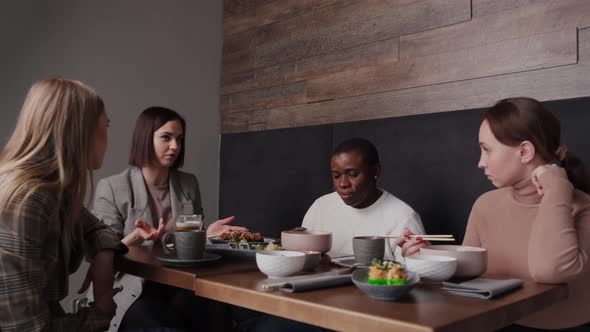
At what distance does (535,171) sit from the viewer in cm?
125

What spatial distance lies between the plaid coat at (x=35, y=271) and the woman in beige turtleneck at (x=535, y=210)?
40.9 inches

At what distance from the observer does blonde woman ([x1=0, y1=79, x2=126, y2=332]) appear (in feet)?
3.16

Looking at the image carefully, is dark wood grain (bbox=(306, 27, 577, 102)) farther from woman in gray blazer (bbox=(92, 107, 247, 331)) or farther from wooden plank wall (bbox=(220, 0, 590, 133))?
woman in gray blazer (bbox=(92, 107, 247, 331))

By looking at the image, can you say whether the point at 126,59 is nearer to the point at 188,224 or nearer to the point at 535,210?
the point at 188,224

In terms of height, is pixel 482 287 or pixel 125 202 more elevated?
pixel 125 202

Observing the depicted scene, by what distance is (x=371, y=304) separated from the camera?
86 centimetres

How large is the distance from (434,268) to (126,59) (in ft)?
8.13

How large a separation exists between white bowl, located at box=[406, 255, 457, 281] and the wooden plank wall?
1.17 meters

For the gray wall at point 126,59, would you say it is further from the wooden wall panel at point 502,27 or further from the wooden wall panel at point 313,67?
the wooden wall panel at point 502,27

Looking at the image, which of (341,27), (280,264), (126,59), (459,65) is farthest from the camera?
(126,59)

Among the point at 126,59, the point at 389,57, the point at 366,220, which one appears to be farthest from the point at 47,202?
the point at 126,59

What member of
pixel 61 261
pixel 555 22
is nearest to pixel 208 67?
pixel 555 22

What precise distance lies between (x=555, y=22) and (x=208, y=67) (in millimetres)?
2236

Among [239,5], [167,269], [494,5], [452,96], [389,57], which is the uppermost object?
[239,5]
